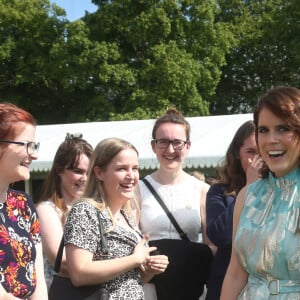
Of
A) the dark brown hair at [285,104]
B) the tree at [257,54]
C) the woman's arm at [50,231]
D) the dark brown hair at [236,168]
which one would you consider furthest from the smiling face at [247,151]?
the tree at [257,54]

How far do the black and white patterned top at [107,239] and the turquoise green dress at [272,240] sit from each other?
0.90 metres

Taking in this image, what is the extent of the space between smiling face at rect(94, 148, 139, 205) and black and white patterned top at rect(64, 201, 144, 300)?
164mm

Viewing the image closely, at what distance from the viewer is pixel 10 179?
111 inches

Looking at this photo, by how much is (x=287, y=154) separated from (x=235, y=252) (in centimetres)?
49

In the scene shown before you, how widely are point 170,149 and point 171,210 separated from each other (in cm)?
42

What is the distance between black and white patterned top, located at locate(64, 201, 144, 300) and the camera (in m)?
3.08

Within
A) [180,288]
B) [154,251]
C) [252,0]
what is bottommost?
[180,288]

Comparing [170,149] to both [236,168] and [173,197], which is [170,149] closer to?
[173,197]

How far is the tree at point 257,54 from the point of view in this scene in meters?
27.2

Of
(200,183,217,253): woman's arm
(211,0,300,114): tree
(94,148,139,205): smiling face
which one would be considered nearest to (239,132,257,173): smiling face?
(200,183,217,253): woman's arm

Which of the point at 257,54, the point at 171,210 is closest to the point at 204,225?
the point at 171,210

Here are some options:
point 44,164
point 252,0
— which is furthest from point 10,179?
point 252,0

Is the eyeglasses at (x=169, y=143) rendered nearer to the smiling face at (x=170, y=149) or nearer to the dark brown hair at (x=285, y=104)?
the smiling face at (x=170, y=149)

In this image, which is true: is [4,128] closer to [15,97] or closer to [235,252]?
[235,252]
